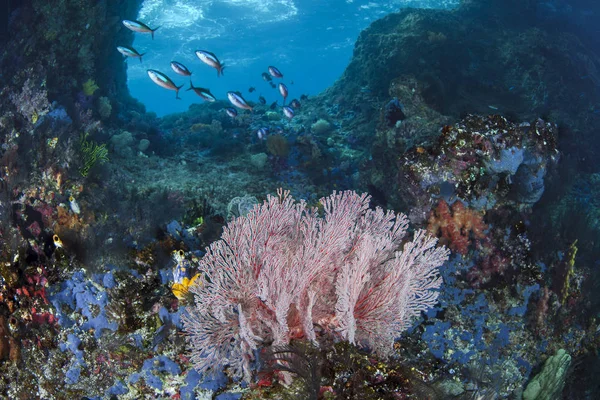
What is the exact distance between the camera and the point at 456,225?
4875 millimetres

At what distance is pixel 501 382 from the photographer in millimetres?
3488

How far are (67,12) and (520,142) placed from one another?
13543 millimetres

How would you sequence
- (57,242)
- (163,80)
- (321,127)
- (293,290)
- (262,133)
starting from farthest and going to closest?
1. (321,127)
2. (262,133)
3. (163,80)
4. (57,242)
5. (293,290)

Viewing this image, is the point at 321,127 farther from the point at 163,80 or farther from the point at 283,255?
the point at 283,255

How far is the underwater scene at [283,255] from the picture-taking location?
243 cm

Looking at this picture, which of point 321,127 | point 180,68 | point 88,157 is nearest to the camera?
point 88,157

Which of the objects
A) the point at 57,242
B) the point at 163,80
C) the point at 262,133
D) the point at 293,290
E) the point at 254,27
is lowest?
the point at 262,133

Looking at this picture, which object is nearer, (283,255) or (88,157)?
(283,255)

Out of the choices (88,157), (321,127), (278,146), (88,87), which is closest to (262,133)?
(278,146)

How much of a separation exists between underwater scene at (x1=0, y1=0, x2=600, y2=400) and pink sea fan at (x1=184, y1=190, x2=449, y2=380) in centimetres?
2

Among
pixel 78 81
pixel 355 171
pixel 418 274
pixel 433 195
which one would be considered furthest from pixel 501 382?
pixel 78 81

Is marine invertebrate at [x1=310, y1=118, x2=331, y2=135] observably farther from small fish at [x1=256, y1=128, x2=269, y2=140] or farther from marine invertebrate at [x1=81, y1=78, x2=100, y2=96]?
marine invertebrate at [x1=81, y1=78, x2=100, y2=96]

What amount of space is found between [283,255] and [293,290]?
33 centimetres

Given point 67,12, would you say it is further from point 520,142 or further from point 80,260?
point 520,142
